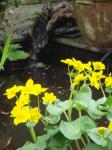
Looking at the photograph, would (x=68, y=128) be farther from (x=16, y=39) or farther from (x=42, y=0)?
(x=42, y=0)

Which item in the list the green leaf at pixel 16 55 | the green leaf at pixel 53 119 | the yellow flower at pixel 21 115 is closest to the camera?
the yellow flower at pixel 21 115

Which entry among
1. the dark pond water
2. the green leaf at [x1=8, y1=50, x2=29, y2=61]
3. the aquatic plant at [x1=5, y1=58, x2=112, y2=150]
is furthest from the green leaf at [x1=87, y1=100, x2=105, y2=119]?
the green leaf at [x1=8, y1=50, x2=29, y2=61]

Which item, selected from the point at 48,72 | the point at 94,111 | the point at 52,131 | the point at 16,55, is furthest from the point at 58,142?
the point at 48,72

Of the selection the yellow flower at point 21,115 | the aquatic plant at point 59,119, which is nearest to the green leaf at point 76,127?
the aquatic plant at point 59,119

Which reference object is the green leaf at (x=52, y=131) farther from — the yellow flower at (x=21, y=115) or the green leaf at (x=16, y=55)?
the green leaf at (x=16, y=55)

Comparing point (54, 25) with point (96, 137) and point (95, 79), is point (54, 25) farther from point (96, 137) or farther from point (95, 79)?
point (96, 137)

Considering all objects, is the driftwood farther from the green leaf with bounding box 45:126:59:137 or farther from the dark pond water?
the green leaf with bounding box 45:126:59:137
